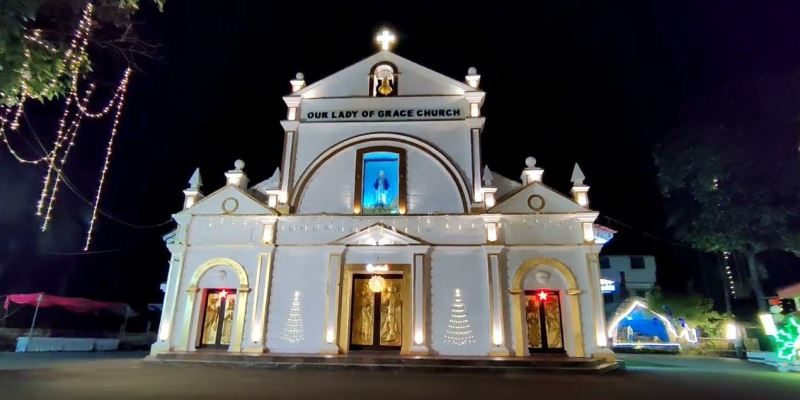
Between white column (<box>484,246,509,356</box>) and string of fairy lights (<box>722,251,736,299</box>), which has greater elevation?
string of fairy lights (<box>722,251,736,299</box>)

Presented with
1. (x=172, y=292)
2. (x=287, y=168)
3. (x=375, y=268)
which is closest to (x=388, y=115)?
(x=287, y=168)

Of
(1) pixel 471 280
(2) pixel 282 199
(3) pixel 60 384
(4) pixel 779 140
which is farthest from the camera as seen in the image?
(4) pixel 779 140

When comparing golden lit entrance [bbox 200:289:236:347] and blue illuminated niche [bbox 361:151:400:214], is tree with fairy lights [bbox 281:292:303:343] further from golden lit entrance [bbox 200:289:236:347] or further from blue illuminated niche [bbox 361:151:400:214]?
blue illuminated niche [bbox 361:151:400:214]

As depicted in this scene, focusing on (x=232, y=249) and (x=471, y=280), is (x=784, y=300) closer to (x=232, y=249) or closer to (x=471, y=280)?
(x=471, y=280)

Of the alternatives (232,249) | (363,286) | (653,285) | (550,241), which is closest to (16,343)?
(232,249)

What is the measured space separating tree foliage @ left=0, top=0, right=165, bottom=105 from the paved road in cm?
503

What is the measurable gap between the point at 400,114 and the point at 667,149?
14116mm

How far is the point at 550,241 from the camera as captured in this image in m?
14.4

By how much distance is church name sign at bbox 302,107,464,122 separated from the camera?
16.2m

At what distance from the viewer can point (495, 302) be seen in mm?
13781

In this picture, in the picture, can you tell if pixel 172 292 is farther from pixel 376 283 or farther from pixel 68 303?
pixel 68 303

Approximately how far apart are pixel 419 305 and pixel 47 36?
436 inches

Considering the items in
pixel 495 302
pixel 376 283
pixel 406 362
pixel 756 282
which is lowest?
pixel 406 362

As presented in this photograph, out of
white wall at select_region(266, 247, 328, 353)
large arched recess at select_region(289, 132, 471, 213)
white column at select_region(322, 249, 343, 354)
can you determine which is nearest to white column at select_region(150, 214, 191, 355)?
white wall at select_region(266, 247, 328, 353)
